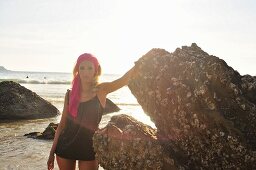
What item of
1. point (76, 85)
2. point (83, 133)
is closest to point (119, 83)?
point (76, 85)

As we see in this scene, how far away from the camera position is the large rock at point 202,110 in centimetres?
433

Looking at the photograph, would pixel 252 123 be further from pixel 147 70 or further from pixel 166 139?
pixel 147 70

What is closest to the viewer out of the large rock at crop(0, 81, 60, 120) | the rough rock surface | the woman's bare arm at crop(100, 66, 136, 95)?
the rough rock surface

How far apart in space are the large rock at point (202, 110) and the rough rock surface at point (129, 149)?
0.63ft

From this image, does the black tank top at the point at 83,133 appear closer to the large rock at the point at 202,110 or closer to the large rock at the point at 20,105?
the large rock at the point at 202,110

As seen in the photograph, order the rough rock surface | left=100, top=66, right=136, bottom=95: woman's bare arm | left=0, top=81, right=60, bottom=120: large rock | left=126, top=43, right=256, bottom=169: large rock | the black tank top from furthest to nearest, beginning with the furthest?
left=0, top=81, right=60, bottom=120: large rock
the black tank top
left=100, top=66, right=136, bottom=95: woman's bare arm
the rough rock surface
left=126, top=43, right=256, bottom=169: large rock

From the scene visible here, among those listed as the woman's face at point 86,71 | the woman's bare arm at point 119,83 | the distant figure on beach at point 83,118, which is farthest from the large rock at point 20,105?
the woman's bare arm at point 119,83

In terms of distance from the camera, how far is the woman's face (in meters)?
6.17

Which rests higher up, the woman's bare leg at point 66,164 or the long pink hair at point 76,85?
the long pink hair at point 76,85

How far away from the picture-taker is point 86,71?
6195 mm

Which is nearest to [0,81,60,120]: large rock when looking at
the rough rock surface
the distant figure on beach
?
the distant figure on beach

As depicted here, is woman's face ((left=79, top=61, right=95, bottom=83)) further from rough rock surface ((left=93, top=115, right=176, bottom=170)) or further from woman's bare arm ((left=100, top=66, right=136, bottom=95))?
rough rock surface ((left=93, top=115, right=176, bottom=170))

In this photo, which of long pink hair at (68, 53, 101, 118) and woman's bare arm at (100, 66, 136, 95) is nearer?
woman's bare arm at (100, 66, 136, 95)

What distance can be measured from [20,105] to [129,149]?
1732 cm
